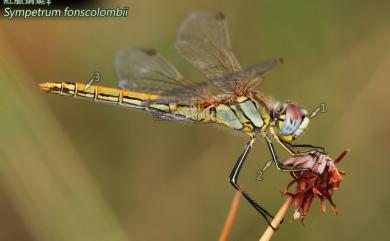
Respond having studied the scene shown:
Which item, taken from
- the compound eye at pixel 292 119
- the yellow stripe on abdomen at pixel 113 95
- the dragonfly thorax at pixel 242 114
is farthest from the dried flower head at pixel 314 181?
the yellow stripe on abdomen at pixel 113 95

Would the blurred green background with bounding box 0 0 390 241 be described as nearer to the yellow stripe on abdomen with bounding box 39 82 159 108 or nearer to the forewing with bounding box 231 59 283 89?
the yellow stripe on abdomen with bounding box 39 82 159 108

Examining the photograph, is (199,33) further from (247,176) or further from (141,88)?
(247,176)

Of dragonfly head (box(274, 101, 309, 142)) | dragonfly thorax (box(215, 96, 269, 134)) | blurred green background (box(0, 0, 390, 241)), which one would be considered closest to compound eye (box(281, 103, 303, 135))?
dragonfly head (box(274, 101, 309, 142))

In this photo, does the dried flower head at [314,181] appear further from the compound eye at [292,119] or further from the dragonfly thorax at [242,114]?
the dragonfly thorax at [242,114]

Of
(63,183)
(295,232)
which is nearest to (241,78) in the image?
(63,183)

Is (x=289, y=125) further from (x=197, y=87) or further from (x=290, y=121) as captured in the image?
(x=197, y=87)

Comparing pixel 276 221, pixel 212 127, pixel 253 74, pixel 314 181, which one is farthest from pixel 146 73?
pixel 276 221
